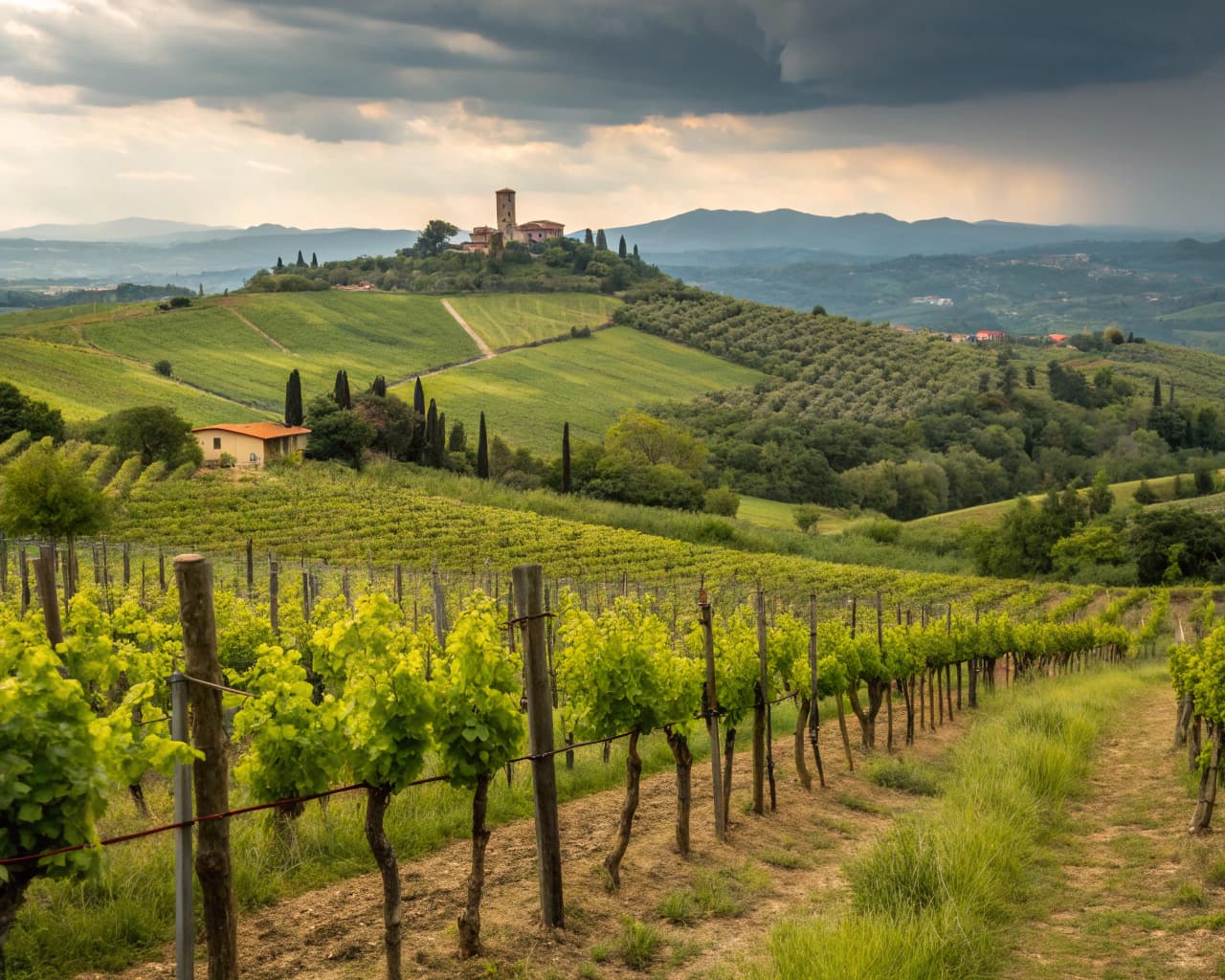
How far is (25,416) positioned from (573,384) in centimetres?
5611

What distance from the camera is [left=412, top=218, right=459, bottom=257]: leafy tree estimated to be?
6299 inches

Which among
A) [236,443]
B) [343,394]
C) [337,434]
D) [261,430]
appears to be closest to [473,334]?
[343,394]

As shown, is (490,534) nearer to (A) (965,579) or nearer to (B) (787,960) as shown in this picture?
(A) (965,579)

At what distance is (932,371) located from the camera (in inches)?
4621

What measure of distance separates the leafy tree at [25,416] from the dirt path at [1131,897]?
49048 millimetres

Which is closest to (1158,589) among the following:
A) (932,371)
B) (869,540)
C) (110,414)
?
(869,540)

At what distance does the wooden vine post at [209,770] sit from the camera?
18.5ft

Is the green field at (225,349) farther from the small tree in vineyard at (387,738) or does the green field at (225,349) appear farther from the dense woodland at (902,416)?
the small tree in vineyard at (387,738)

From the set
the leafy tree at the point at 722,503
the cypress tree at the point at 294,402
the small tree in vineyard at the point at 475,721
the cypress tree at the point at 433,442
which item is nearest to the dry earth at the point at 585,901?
the small tree in vineyard at the point at 475,721

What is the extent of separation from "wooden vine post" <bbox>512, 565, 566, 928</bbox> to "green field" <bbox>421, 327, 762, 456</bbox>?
70157 millimetres

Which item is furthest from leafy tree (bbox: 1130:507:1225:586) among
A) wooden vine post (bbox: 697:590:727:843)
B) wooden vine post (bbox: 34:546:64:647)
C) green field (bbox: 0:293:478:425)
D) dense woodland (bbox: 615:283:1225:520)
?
wooden vine post (bbox: 34:546:64:647)

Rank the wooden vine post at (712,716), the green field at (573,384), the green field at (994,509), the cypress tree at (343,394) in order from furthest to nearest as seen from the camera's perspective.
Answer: the green field at (573,384)
the green field at (994,509)
the cypress tree at (343,394)
the wooden vine post at (712,716)

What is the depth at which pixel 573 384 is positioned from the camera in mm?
100438

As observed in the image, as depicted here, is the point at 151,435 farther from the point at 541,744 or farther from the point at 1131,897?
the point at 1131,897
